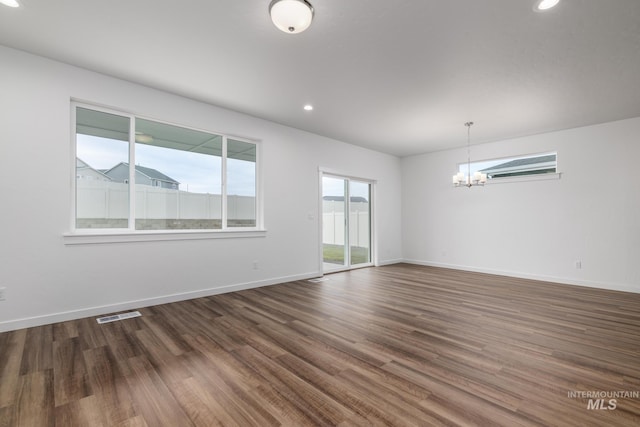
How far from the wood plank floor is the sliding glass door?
94.3 inches

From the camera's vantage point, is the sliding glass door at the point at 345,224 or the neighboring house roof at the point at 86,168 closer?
the neighboring house roof at the point at 86,168

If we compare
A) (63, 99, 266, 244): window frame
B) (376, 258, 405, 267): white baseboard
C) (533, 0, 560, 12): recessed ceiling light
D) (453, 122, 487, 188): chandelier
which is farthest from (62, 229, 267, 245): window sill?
(533, 0, 560, 12): recessed ceiling light

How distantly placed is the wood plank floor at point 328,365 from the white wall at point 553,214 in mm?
1582

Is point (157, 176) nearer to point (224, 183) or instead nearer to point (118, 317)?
point (224, 183)

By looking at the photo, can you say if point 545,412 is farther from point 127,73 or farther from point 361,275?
point 127,73

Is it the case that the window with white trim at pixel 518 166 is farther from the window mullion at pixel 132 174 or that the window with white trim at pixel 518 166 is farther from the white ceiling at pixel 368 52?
the window mullion at pixel 132 174

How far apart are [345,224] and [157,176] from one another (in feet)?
12.5

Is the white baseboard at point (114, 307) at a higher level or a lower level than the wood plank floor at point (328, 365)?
higher

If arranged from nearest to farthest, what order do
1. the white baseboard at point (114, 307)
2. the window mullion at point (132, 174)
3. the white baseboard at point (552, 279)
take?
the white baseboard at point (114, 307) < the window mullion at point (132, 174) < the white baseboard at point (552, 279)

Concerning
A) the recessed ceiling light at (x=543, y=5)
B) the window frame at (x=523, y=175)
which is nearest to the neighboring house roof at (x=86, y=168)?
the recessed ceiling light at (x=543, y=5)

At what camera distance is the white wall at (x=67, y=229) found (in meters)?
2.95

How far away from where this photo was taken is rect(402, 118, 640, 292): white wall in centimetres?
475

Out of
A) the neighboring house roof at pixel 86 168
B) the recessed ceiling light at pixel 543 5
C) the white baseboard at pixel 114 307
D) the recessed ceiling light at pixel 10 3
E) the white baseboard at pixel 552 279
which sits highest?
the recessed ceiling light at pixel 10 3

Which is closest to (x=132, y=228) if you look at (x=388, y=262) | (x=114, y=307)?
(x=114, y=307)
